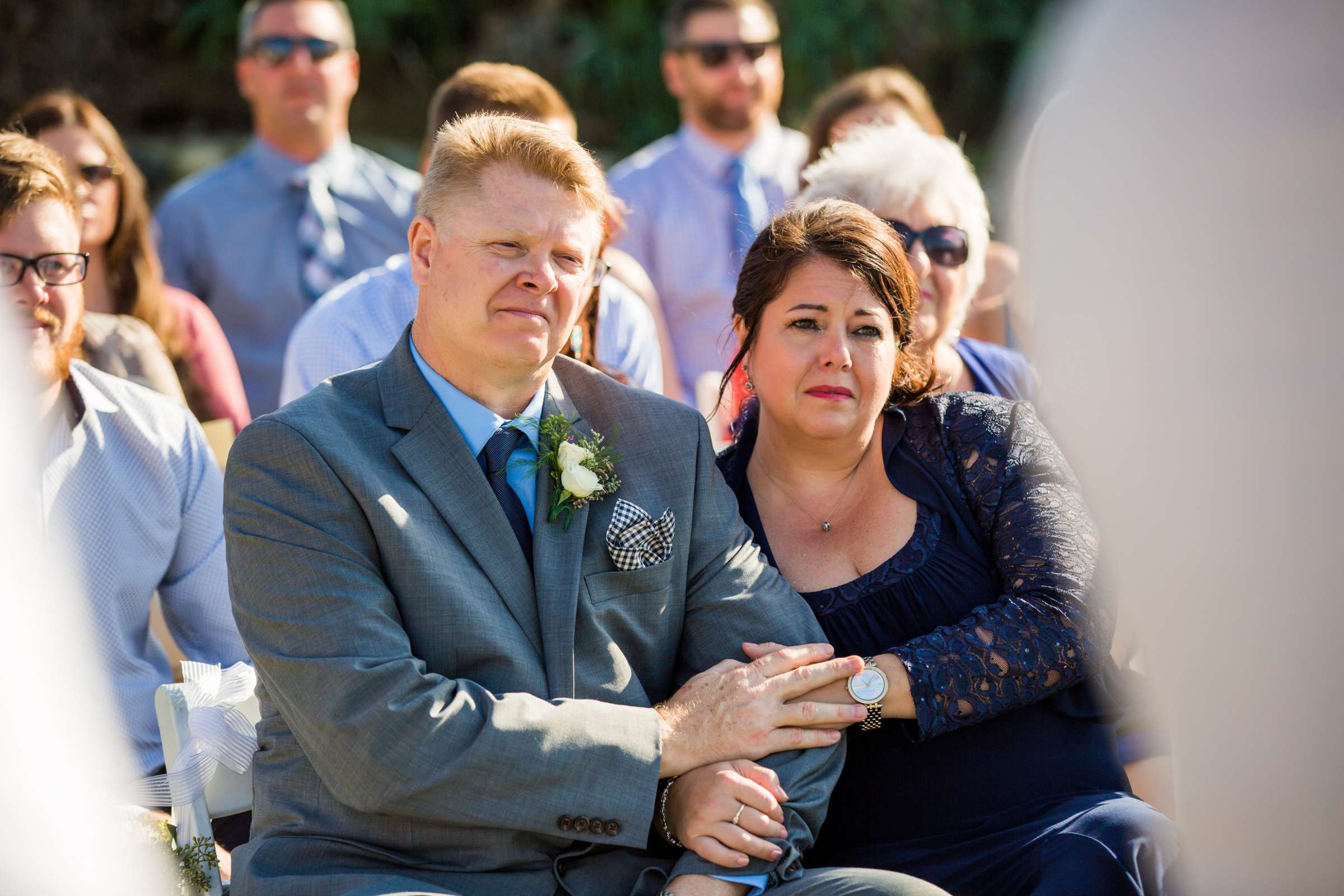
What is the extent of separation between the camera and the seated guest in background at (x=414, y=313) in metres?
3.63

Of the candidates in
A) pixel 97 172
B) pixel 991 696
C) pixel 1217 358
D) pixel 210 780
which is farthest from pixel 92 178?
pixel 1217 358

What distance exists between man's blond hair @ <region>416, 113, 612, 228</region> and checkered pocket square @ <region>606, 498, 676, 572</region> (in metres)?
0.62

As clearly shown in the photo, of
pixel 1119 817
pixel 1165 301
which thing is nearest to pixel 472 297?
pixel 1119 817

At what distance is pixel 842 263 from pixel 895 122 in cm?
206

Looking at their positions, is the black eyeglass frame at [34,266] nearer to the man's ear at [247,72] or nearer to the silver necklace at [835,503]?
the silver necklace at [835,503]

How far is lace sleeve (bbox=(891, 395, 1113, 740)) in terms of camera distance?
2449 millimetres

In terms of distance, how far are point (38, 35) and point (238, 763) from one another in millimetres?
7436

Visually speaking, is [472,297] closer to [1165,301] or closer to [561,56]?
[1165,301]

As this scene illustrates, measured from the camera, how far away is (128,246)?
4105 mm

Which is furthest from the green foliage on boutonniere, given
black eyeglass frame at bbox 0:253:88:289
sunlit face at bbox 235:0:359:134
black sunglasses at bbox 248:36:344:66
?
black sunglasses at bbox 248:36:344:66

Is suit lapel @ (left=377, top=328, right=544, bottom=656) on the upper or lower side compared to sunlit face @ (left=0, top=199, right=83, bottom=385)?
lower

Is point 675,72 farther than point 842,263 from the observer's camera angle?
Yes

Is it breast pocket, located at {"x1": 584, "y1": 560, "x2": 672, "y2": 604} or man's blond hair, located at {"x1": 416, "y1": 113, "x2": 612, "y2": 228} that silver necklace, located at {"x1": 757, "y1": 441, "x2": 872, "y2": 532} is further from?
man's blond hair, located at {"x1": 416, "y1": 113, "x2": 612, "y2": 228}

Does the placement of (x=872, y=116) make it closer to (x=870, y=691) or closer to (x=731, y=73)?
(x=731, y=73)
